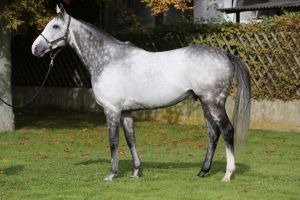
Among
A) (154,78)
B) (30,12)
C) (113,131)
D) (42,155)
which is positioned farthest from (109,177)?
(30,12)

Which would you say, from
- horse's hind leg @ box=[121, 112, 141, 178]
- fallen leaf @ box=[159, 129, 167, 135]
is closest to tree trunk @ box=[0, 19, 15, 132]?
fallen leaf @ box=[159, 129, 167, 135]

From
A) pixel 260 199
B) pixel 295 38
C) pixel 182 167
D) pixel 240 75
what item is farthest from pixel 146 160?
pixel 295 38

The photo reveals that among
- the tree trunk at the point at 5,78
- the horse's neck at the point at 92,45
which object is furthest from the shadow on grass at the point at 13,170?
the tree trunk at the point at 5,78

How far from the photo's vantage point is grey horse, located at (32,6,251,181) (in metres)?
9.09

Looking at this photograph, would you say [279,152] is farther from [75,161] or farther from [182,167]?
[75,161]

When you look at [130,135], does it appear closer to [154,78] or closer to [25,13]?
[154,78]

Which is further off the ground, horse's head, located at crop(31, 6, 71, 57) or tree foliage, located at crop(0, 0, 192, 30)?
horse's head, located at crop(31, 6, 71, 57)

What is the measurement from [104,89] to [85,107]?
11940 mm

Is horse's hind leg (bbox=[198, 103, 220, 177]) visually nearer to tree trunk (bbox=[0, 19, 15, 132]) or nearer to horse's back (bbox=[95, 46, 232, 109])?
horse's back (bbox=[95, 46, 232, 109])

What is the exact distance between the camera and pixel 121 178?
9.53 m

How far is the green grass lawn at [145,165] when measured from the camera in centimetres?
840

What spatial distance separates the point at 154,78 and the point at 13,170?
2.92 meters

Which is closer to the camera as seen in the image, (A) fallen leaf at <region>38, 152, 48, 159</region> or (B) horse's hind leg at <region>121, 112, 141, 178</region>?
(B) horse's hind leg at <region>121, 112, 141, 178</region>

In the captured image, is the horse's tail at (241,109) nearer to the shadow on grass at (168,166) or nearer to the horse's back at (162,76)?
the horse's back at (162,76)
